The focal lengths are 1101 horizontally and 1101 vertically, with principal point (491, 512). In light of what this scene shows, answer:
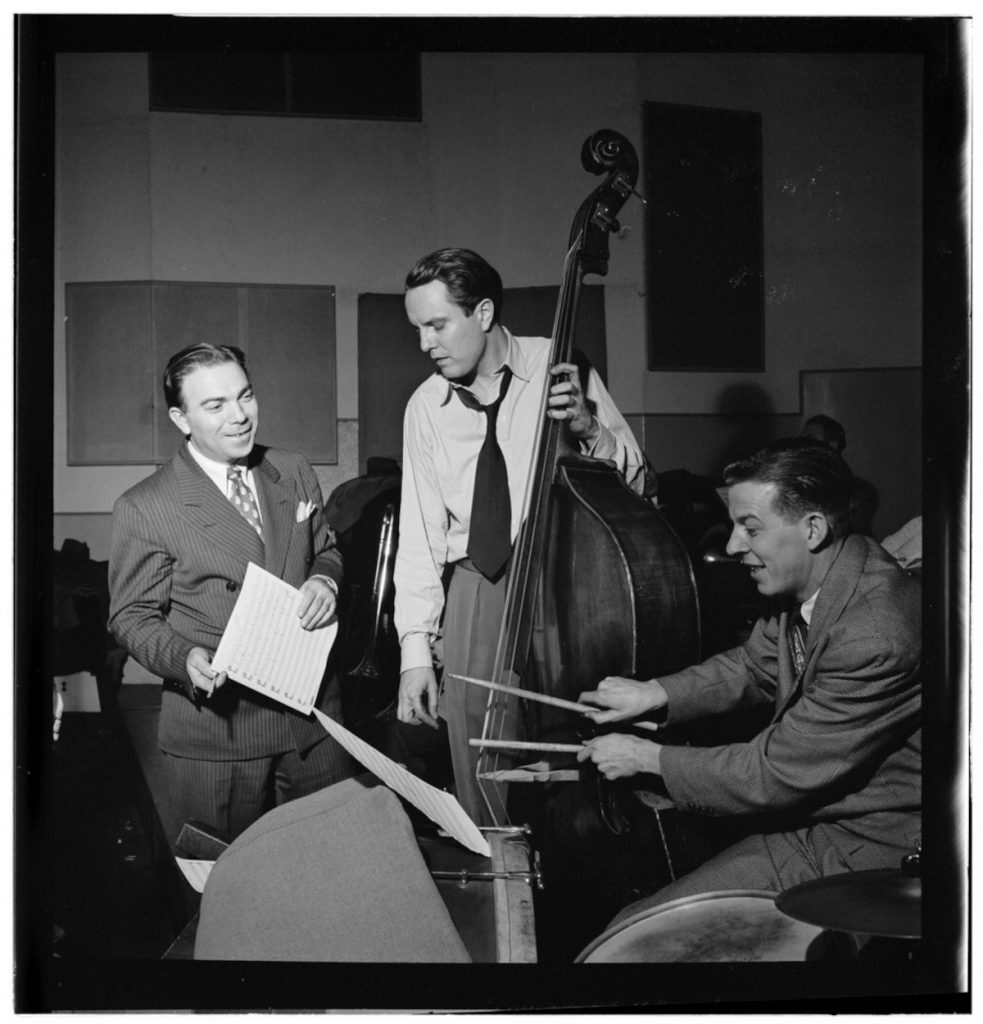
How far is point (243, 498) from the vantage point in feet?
7.66

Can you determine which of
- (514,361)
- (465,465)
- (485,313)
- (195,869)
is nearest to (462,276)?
(485,313)

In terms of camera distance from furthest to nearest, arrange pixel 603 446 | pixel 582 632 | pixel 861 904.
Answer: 1. pixel 603 446
2. pixel 582 632
3. pixel 861 904

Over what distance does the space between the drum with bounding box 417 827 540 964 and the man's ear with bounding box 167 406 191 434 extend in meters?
1.00

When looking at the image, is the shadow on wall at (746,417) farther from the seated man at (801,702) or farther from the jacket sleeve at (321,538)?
the jacket sleeve at (321,538)

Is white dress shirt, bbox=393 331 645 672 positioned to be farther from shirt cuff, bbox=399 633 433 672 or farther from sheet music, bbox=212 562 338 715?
sheet music, bbox=212 562 338 715

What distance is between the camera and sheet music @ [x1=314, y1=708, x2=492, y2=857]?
7.00 feet

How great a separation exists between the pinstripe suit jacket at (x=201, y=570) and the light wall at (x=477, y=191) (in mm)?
73

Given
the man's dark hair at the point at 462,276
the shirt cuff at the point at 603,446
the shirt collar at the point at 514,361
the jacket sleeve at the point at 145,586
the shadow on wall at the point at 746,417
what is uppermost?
the man's dark hair at the point at 462,276

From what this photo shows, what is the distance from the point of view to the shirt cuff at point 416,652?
2.29 m

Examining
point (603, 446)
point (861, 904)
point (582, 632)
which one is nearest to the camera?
point (861, 904)

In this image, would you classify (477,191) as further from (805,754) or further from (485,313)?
(805,754)

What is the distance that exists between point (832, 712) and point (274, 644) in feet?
3.77

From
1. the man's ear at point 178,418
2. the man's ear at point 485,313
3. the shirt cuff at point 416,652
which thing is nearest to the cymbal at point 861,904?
the shirt cuff at point 416,652

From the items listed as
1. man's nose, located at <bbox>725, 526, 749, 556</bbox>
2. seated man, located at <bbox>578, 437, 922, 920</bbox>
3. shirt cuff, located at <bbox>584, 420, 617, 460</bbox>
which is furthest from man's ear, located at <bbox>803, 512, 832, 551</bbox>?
shirt cuff, located at <bbox>584, 420, 617, 460</bbox>
